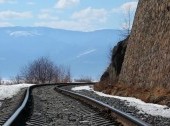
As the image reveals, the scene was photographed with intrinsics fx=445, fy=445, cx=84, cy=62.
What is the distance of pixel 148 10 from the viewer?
89.2 feet

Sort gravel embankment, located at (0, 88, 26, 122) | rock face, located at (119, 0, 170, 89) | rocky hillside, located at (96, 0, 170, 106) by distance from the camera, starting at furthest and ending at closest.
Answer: rock face, located at (119, 0, 170, 89), rocky hillside, located at (96, 0, 170, 106), gravel embankment, located at (0, 88, 26, 122)

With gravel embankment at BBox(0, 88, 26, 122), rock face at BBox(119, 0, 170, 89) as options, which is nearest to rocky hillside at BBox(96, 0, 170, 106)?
rock face at BBox(119, 0, 170, 89)

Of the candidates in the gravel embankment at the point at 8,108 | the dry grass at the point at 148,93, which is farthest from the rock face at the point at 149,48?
the gravel embankment at the point at 8,108

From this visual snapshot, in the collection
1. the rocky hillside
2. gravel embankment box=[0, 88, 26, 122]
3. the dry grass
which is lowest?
gravel embankment box=[0, 88, 26, 122]

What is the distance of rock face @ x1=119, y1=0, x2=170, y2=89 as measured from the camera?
2102cm

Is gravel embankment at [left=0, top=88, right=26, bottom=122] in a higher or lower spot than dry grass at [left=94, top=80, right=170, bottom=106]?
lower

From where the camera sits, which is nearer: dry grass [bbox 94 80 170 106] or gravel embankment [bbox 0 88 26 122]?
gravel embankment [bbox 0 88 26 122]

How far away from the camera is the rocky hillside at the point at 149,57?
19.9 m

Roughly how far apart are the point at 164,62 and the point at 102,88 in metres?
12.1

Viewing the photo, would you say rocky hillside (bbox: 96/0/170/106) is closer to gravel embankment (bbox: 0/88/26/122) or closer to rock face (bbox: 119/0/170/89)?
rock face (bbox: 119/0/170/89)

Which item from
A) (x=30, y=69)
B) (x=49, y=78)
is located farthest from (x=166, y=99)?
(x=30, y=69)

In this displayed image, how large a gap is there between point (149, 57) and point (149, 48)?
768mm

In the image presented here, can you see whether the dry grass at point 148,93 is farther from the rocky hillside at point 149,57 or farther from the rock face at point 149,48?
the rock face at point 149,48

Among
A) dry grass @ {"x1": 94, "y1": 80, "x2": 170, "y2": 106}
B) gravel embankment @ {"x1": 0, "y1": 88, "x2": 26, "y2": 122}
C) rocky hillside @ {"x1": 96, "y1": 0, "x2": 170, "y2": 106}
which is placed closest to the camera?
gravel embankment @ {"x1": 0, "y1": 88, "x2": 26, "y2": 122}
